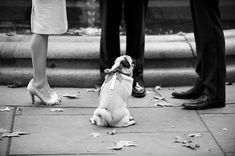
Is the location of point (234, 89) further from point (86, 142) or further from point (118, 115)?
point (86, 142)

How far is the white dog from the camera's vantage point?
509 centimetres

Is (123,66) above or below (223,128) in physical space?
above

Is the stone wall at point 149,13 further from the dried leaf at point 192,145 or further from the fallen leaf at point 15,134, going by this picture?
the dried leaf at point 192,145

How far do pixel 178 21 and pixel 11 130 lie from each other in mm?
4566

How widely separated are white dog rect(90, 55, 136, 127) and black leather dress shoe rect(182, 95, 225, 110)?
32.9 inches

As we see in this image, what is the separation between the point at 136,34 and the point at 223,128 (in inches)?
67.4

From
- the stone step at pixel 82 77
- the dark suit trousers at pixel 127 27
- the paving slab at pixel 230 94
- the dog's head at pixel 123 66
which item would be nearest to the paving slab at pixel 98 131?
the dog's head at pixel 123 66

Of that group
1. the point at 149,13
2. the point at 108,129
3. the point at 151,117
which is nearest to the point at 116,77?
the point at 108,129

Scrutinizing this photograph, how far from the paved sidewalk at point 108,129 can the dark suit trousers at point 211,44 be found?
0.90 feet

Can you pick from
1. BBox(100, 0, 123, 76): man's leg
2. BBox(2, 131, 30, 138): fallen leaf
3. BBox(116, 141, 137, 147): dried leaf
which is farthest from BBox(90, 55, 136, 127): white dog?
BBox(100, 0, 123, 76): man's leg

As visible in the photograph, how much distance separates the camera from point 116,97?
201 inches

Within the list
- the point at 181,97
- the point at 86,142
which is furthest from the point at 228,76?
the point at 86,142

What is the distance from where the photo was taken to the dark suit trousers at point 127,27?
6.36 m

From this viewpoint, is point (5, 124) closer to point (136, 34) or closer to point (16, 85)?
point (16, 85)
